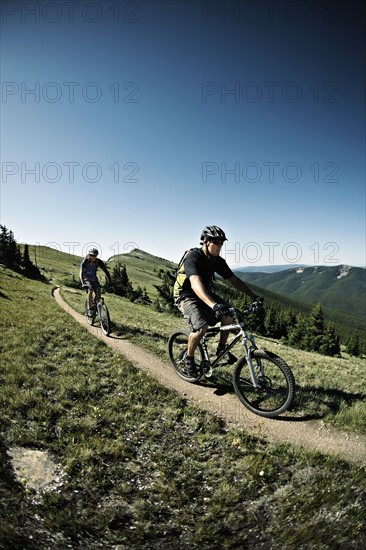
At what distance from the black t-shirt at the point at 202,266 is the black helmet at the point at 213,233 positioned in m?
0.47

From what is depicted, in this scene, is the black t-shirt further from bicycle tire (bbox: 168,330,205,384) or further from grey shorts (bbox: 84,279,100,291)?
grey shorts (bbox: 84,279,100,291)

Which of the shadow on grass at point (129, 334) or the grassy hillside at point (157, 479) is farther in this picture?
the shadow on grass at point (129, 334)

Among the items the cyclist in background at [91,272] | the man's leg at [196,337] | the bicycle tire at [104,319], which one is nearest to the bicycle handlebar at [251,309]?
the man's leg at [196,337]

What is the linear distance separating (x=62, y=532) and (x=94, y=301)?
13.0 metres

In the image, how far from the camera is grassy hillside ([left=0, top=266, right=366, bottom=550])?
3.48m

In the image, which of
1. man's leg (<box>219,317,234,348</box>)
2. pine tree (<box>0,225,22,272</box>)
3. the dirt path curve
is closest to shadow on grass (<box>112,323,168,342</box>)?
the dirt path curve

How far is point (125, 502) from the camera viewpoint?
405 cm

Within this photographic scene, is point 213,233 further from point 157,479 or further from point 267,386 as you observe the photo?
point 157,479

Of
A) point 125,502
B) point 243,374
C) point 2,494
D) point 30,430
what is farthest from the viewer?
point 243,374

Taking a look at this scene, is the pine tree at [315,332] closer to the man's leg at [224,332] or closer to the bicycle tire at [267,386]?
the man's leg at [224,332]

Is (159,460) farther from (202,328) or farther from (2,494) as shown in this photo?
(202,328)

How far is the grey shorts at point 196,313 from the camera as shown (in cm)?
776

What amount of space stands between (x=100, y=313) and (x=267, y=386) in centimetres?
1040

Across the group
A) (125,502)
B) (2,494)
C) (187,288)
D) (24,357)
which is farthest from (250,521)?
(24,357)
